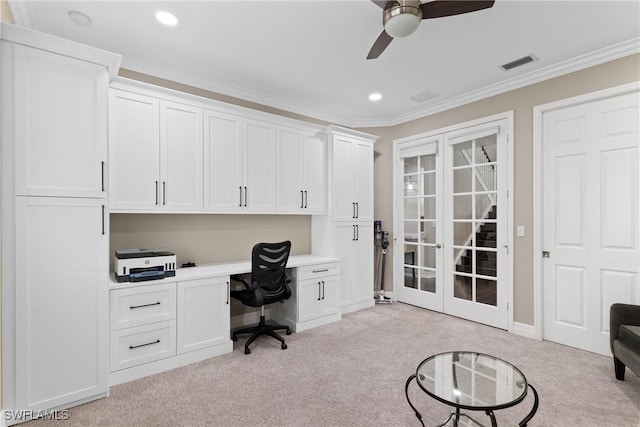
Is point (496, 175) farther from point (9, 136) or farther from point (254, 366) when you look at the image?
point (9, 136)

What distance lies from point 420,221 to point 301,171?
6.25 feet

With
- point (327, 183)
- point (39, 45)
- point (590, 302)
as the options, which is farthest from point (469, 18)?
point (39, 45)

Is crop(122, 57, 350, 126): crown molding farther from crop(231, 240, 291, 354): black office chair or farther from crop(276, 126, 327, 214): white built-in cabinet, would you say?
crop(231, 240, 291, 354): black office chair

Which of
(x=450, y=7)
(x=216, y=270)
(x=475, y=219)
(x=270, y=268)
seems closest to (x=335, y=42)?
(x=450, y=7)

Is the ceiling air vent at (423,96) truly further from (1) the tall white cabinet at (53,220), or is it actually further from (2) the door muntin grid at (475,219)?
(1) the tall white cabinet at (53,220)

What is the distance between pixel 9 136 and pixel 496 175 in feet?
14.6

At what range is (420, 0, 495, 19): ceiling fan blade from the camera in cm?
186

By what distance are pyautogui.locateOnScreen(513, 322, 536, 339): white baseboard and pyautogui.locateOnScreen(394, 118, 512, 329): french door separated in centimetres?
12

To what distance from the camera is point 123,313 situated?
2553 millimetres

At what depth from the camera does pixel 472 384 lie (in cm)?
181

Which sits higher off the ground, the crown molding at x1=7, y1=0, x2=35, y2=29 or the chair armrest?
the crown molding at x1=7, y1=0, x2=35, y2=29

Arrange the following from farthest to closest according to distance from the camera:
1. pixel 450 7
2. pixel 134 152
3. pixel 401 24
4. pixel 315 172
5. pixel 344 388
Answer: pixel 315 172
pixel 134 152
pixel 344 388
pixel 401 24
pixel 450 7

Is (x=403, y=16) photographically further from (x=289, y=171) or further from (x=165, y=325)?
(x=165, y=325)

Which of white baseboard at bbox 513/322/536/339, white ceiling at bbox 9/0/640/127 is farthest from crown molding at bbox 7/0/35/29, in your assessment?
white baseboard at bbox 513/322/536/339
